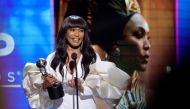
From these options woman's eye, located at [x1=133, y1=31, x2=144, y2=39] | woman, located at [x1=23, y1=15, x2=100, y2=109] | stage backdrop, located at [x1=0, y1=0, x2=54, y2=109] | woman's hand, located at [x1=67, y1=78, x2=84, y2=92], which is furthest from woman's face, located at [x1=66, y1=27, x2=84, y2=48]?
woman's eye, located at [x1=133, y1=31, x2=144, y2=39]

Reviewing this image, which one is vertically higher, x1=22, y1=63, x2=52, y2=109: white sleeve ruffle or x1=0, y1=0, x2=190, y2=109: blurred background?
x1=0, y1=0, x2=190, y2=109: blurred background

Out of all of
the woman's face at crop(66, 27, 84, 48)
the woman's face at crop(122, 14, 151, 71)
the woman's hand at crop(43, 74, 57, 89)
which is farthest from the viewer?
the woman's face at crop(122, 14, 151, 71)

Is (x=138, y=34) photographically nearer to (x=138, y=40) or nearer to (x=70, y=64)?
(x=138, y=40)

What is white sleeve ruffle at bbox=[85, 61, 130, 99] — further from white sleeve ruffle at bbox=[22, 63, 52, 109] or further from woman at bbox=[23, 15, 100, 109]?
white sleeve ruffle at bbox=[22, 63, 52, 109]

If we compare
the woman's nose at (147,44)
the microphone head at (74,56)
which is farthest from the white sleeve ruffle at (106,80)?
the woman's nose at (147,44)

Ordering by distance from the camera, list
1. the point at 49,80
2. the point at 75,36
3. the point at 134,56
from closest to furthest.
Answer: the point at 49,80
the point at 75,36
the point at 134,56

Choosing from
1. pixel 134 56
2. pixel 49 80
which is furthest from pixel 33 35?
pixel 134 56

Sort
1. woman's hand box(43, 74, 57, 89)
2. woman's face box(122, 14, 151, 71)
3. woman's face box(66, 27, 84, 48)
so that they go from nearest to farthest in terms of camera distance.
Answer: woman's hand box(43, 74, 57, 89)
woman's face box(66, 27, 84, 48)
woman's face box(122, 14, 151, 71)

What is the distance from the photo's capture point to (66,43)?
3486 millimetres

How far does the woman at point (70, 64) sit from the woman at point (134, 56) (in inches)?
7.2

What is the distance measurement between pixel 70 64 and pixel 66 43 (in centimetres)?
14

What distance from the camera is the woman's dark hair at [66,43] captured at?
347cm

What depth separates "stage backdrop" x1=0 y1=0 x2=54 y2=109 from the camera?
11.5 ft

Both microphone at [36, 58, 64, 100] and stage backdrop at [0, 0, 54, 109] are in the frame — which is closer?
microphone at [36, 58, 64, 100]
